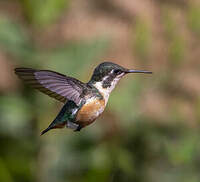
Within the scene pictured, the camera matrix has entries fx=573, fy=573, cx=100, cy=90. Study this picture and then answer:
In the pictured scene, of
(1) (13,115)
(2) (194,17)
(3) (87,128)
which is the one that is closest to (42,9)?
(1) (13,115)

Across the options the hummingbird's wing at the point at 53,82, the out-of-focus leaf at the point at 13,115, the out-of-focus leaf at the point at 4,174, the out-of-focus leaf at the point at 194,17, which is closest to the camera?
the hummingbird's wing at the point at 53,82

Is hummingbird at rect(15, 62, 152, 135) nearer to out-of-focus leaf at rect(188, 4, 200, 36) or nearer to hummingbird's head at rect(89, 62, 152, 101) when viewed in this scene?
hummingbird's head at rect(89, 62, 152, 101)

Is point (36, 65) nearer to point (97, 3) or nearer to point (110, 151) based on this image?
point (110, 151)

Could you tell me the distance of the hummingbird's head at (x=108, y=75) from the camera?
5.47ft

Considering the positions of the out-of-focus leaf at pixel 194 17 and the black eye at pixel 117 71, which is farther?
the out-of-focus leaf at pixel 194 17

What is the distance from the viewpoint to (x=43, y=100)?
368cm

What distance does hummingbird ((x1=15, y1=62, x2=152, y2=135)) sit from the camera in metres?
1.64

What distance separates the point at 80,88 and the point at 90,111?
90 mm

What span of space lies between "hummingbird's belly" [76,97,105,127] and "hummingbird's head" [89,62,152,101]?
0.04 meters

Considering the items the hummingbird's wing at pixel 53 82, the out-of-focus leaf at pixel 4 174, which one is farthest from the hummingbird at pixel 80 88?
the out-of-focus leaf at pixel 4 174

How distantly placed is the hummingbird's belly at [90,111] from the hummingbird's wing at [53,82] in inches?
1.3

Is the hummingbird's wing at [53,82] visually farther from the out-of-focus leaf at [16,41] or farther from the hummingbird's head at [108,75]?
the out-of-focus leaf at [16,41]

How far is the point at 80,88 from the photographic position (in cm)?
176

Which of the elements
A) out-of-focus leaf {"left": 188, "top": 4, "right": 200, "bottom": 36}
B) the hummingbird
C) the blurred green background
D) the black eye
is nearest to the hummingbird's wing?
the hummingbird
